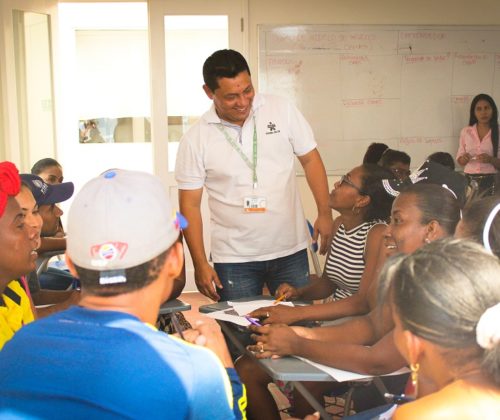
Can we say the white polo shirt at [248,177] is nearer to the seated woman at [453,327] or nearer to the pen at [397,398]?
the pen at [397,398]

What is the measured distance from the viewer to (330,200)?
303 centimetres

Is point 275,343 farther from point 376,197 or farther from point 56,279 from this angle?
point 56,279

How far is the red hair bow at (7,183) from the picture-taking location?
1.98 meters

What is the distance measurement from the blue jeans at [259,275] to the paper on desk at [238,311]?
0.43m

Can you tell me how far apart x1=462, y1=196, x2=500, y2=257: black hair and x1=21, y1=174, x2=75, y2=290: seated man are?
1.77 m

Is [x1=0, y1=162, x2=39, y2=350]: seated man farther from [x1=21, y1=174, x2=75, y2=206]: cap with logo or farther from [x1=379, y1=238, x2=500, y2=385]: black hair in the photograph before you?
[x1=379, y1=238, x2=500, y2=385]: black hair

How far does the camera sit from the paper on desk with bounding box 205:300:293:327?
2.30m

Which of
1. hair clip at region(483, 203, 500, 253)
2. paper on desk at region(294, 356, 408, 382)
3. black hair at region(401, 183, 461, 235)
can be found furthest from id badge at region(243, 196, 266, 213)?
hair clip at region(483, 203, 500, 253)

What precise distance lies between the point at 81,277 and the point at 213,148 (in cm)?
189

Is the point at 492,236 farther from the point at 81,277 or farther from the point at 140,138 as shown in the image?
the point at 140,138

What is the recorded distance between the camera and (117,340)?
114 cm

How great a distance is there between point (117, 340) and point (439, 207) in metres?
1.40

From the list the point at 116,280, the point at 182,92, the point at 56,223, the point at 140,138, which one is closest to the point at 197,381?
the point at 116,280

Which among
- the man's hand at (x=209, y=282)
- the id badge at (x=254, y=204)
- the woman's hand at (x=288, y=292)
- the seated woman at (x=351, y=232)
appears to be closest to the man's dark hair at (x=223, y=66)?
the id badge at (x=254, y=204)
